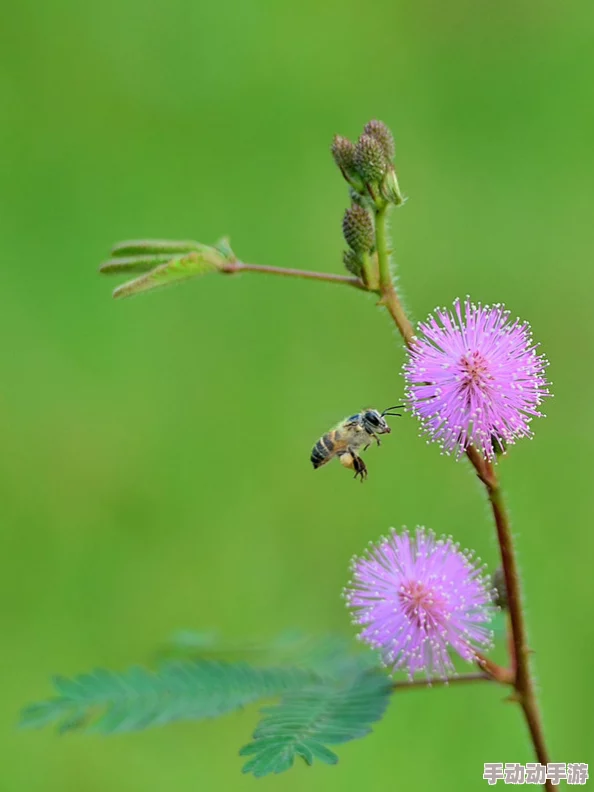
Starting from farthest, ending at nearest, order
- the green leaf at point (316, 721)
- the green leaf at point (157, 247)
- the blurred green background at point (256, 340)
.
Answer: the blurred green background at point (256, 340), the green leaf at point (157, 247), the green leaf at point (316, 721)

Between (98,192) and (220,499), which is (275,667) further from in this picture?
(98,192)

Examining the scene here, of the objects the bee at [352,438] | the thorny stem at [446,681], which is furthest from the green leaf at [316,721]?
the bee at [352,438]

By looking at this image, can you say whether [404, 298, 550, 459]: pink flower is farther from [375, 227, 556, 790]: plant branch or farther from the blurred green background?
the blurred green background

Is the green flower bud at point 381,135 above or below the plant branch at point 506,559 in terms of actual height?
above

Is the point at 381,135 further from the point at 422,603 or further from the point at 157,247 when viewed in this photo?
the point at 422,603

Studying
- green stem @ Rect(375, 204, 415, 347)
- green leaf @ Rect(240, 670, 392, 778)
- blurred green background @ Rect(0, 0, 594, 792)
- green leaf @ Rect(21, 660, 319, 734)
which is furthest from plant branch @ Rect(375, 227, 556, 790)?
blurred green background @ Rect(0, 0, 594, 792)

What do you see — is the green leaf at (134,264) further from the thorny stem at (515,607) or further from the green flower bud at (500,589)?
the green flower bud at (500,589)

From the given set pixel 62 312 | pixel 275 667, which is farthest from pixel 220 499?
pixel 275 667
